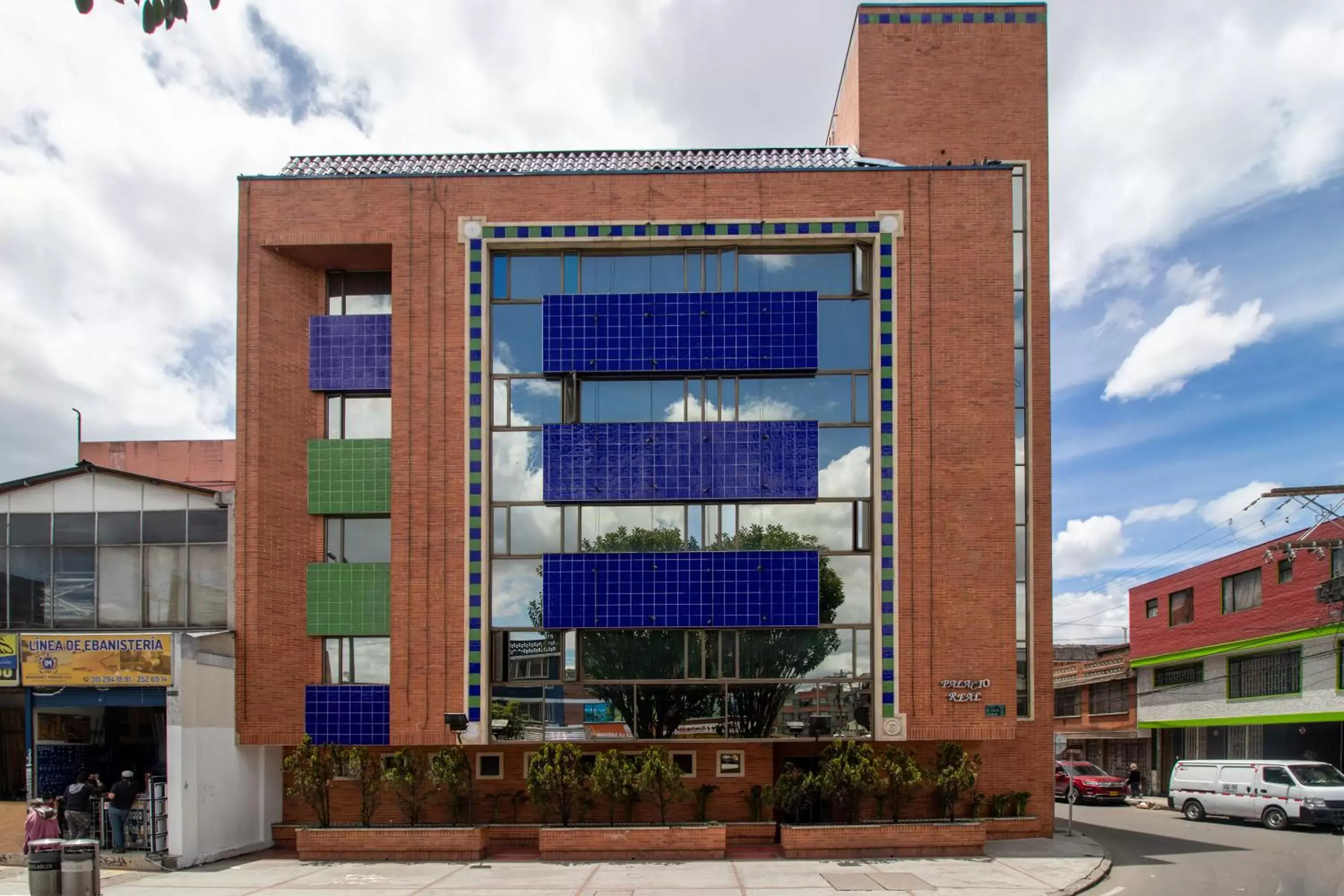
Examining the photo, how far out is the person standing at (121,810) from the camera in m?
20.4

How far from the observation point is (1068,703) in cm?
5350

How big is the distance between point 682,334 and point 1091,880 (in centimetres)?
1276

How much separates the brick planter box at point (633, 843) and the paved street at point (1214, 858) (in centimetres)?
693

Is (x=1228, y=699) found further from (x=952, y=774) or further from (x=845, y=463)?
(x=845, y=463)

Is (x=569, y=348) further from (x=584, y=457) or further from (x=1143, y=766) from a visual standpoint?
(x=1143, y=766)

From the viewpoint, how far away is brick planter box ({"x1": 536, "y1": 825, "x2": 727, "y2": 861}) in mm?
20875

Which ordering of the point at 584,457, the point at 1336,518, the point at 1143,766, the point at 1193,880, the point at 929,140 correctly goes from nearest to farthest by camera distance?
the point at 1193,880 → the point at 584,457 → the point at 929,140 → the point at 1336,518 → the point at 1143,766

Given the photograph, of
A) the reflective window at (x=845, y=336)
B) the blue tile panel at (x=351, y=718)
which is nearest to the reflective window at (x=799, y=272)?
the reflective window at (x=845, y=336)

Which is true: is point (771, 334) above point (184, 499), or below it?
above

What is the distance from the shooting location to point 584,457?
892 inches

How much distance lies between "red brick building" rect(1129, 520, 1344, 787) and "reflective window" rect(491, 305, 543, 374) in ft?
80.3

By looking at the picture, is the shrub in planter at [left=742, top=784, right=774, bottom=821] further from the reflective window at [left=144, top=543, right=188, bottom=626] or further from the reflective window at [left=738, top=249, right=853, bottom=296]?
the reflective window at [left=144, top=543, right=188, bottom=626]

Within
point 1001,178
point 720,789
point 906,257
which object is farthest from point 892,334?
point 720,789

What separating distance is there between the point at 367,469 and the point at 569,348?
510 centimetres
